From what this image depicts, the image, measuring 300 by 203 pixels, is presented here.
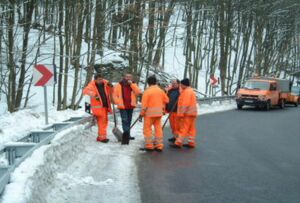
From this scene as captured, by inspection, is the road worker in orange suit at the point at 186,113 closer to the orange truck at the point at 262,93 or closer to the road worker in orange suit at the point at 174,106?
the road worker in orange suit at the point at 174,106

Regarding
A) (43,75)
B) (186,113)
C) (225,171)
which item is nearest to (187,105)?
(186,113)

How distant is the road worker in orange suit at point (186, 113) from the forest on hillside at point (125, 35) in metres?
5.64

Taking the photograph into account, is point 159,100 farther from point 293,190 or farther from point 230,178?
point 293,190

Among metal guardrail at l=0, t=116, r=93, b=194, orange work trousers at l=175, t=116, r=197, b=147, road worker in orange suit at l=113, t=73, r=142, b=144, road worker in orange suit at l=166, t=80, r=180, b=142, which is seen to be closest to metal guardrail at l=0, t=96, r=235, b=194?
metal guardrail at l=0, t=116, r=93, b=194

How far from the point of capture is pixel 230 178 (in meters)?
8.67

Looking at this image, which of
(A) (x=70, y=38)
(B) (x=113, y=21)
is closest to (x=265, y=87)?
(B) (x=113, y=21)

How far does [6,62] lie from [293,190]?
45.9ft

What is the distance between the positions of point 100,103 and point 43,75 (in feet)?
5.71

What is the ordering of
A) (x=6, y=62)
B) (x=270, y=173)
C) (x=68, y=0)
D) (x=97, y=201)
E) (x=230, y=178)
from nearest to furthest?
1. (x=97, y=201)
2. (x=230, y=178)
3. (x=270, y=173)
4. (x=6, y=62)
5. (x=68, y=0)

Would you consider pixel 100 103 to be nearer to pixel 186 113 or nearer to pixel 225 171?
pixel 186 113

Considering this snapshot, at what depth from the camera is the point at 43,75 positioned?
1320 centimetres

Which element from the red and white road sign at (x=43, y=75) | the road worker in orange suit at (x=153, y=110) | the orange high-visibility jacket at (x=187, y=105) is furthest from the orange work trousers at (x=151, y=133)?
the red and white road sign at (x=43, y=75)

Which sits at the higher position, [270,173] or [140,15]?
[140,15]

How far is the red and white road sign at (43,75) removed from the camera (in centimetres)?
1309
